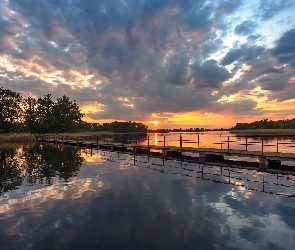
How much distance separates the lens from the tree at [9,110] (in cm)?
7344

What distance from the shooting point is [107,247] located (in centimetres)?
647

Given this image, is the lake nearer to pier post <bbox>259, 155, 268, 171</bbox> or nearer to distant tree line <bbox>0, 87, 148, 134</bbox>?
pier post <bbox>259, 155, 268, 171</bbox>

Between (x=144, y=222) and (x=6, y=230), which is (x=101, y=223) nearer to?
(x=144, y=222)

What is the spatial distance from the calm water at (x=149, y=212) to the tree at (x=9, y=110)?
6790 centimetres

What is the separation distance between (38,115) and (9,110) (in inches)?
475

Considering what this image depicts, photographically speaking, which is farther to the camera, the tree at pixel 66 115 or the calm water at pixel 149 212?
the tree at pixel 66 115

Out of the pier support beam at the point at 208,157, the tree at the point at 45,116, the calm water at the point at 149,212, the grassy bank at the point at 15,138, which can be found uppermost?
the tree at the point at 45,116

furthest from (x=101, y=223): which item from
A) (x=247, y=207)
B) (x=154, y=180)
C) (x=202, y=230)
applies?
(x=154, y=180)

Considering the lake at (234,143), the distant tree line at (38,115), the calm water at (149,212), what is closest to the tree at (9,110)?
the distant tree line at (38,115)

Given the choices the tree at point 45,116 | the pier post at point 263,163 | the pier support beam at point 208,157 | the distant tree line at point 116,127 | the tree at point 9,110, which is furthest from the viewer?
the distant tree line at point 116,127

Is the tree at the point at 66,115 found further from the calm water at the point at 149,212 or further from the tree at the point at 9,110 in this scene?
the calm water at the point at 149,212

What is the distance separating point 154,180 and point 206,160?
8.40 metres

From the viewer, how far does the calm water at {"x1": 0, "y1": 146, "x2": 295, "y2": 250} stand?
689cm

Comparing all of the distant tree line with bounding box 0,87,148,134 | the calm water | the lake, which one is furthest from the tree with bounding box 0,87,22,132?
the calm water
